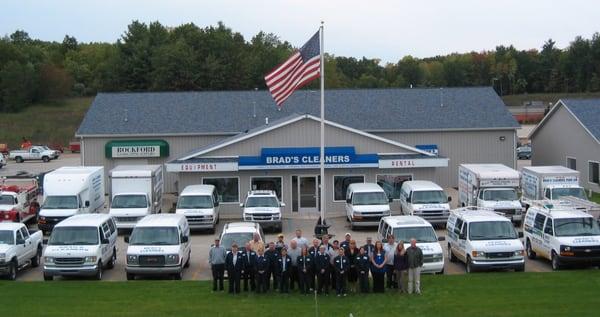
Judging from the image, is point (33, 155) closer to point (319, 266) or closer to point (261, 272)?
point (261, 272)

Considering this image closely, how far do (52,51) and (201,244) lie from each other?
139948mm

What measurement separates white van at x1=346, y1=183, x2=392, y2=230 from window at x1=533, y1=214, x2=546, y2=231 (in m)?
9.36

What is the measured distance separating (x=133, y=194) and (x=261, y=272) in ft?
53.7

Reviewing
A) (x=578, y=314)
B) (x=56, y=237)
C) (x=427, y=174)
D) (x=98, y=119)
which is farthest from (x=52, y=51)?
(x=578, y=314)

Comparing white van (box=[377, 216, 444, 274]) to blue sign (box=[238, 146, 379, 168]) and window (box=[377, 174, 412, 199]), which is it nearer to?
blue sign (box=[238, 146, 379, 168])

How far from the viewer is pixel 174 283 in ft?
76.9

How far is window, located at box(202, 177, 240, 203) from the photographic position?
41.5m

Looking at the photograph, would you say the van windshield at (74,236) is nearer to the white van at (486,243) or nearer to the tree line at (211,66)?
the white van at (486,243)

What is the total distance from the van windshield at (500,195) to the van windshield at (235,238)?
14.7m

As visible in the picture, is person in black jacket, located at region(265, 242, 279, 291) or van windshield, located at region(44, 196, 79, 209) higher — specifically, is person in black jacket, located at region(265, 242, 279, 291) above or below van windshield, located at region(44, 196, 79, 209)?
below

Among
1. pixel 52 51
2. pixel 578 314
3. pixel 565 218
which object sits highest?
pixel 52 51

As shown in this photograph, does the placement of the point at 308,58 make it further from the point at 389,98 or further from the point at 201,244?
the point at 389,98

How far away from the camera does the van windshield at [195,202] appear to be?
3584 centimetres

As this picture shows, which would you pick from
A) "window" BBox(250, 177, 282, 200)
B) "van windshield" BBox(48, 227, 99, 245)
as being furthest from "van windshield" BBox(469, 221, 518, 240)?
"window" BBox(250, 177, 282, 200)
